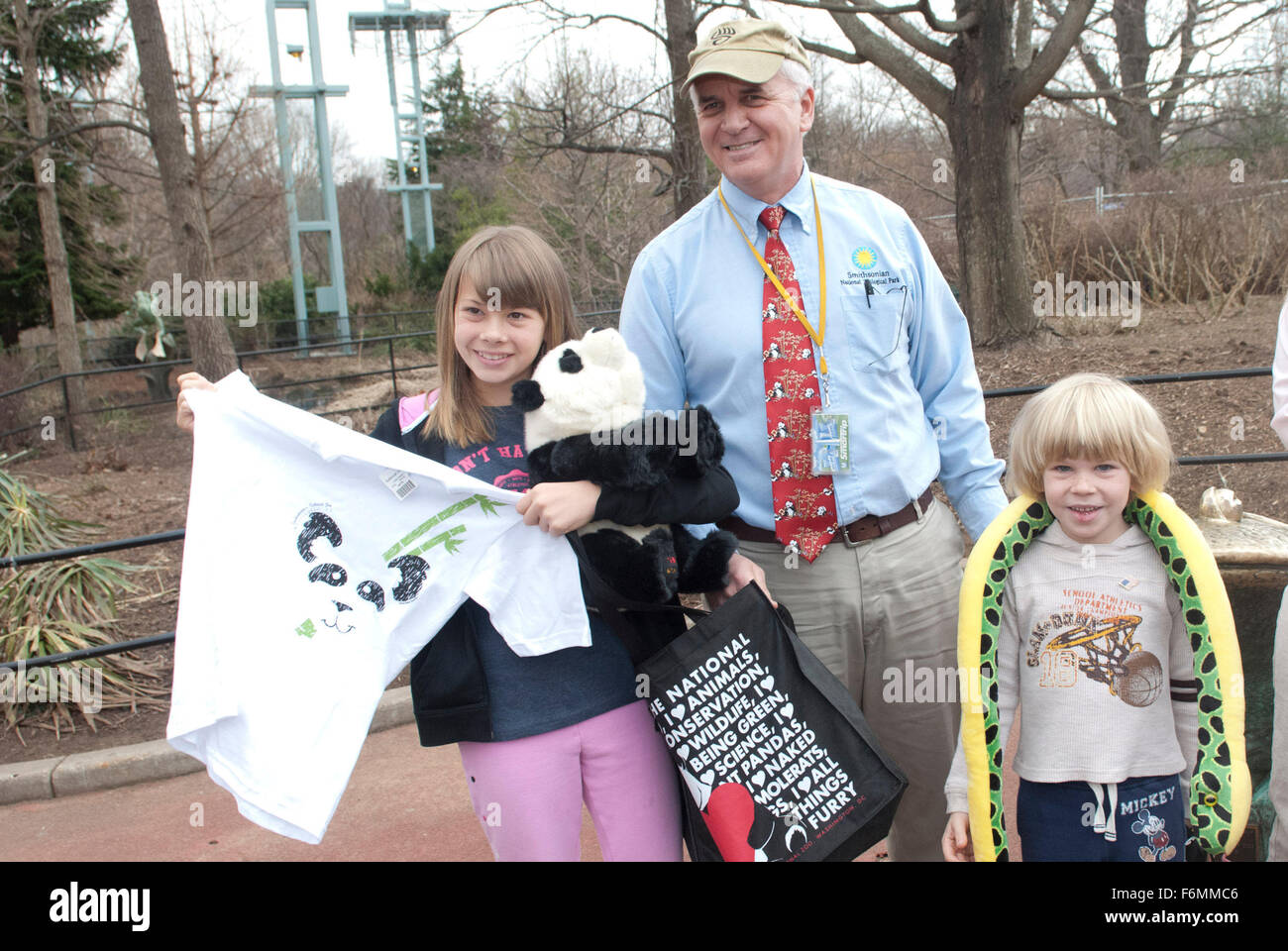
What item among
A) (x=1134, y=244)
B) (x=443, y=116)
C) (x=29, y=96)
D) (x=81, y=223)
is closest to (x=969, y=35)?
(x=1134, y=244)

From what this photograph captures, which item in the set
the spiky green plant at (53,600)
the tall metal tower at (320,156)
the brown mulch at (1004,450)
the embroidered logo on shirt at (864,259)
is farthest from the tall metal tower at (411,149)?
the embroidered logo on shirt at (864,259)

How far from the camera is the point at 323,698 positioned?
91.5 inches

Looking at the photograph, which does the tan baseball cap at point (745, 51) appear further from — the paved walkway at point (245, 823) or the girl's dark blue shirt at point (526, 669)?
the paved walkway at point (245, 823)

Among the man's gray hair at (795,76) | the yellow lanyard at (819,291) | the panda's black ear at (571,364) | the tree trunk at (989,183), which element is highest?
the tree trunk at (989,183)

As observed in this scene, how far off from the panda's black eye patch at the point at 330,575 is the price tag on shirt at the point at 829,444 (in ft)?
4.06

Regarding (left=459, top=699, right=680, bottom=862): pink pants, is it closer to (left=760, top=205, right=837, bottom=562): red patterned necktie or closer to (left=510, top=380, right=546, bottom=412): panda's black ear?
(left=760, top=205, right=837, bottom=562): red patterned necktie

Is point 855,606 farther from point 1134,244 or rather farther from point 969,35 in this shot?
point 1134,244

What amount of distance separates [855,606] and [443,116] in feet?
134

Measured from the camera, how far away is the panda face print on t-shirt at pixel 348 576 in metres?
2.40

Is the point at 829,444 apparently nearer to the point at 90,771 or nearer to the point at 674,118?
the point at 90,771

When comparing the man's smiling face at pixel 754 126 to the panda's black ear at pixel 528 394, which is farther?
the man's smiling face at pixel 754 126

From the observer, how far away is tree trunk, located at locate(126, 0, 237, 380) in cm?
898

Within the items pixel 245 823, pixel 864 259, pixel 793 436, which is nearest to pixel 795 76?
pixel 864 259

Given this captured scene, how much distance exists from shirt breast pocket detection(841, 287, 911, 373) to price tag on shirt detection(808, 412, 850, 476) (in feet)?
0.56
